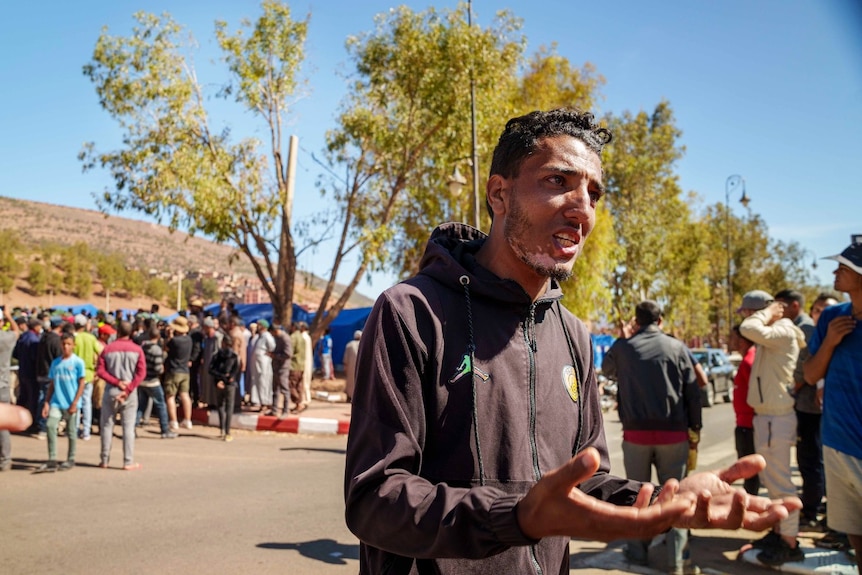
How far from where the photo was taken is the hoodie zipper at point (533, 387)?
1.82m

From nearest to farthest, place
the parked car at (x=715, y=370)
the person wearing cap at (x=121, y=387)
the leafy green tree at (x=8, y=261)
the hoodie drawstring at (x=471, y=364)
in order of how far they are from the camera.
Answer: the hoodie drawstring at (x=471, y=364)
the person wearing cap at (x=121, y=387)
the parked car at (x=715, y=370)
the leafy green tree at (x=8, y=261)

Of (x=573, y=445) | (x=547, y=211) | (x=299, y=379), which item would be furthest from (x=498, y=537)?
(x=299, y=379)

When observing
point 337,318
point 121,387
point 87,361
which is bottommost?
point 121,387

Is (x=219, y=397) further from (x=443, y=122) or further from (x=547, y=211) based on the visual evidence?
(x=547, y=211)

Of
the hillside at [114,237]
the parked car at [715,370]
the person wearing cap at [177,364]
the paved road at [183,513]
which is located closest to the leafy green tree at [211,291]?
the hillside at [114,237]

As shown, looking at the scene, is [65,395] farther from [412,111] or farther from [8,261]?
[8,261]

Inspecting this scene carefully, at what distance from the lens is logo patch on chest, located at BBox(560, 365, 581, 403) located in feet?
6.70

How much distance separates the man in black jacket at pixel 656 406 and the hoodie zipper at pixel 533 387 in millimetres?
3983

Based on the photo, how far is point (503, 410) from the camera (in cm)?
183

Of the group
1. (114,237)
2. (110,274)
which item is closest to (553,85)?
(110,274)

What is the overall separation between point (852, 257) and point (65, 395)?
9.09 metres

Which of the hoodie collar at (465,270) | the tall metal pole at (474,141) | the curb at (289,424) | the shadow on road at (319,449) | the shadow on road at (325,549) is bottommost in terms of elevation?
the shadow on road at (325,549)

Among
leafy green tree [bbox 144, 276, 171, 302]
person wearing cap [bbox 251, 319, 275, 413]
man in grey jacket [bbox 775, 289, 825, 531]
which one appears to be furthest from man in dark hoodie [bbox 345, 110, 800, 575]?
leafy green tree [bbox 144, 276, 171, 302]

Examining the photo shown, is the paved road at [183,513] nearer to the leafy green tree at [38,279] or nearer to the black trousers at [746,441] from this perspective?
the black trousers at [746,441]
